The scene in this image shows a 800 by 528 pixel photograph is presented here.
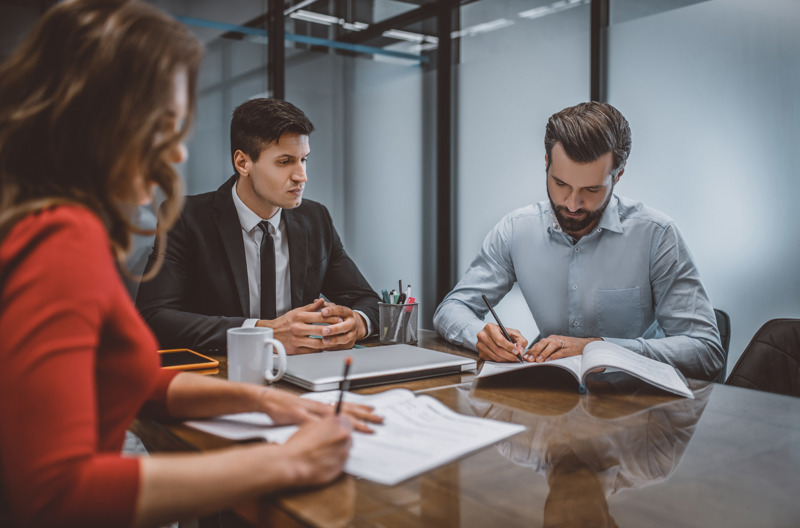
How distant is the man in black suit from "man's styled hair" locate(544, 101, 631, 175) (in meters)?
0.80

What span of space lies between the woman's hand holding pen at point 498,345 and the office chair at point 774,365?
0.62 m

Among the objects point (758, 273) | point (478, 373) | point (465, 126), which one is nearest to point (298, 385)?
point (478, 373)

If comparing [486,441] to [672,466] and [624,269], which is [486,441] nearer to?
[672,466]

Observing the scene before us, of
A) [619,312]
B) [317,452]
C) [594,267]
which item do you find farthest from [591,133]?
[317,452]

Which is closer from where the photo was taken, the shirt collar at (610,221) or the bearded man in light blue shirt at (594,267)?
the bearded man in light blue shirt at (594,267)

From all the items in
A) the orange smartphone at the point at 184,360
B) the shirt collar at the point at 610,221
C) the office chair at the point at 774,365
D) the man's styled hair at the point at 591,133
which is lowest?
the office chair at the point at 774,365

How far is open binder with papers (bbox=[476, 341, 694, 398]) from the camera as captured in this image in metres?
1.18

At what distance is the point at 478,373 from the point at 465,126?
2.89m

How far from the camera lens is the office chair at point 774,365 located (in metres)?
1.64

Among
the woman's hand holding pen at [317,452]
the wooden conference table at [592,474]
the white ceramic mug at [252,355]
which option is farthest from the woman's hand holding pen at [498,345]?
the woman's hand holding pen at [317,452]

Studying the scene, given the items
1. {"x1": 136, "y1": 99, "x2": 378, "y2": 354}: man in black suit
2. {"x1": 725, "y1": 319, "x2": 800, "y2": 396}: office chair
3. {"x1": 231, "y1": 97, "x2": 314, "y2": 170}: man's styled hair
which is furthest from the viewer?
{"x1": 231, "y1": 97, "x2": 314, "y2": 170}: man's styled hair

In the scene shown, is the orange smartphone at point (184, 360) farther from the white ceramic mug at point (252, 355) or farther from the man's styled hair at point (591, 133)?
the man's styled hair at point (591, 133)

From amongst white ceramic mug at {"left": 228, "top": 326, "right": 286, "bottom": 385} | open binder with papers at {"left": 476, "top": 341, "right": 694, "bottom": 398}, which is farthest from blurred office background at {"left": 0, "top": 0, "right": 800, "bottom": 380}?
white ceramic mug at {"left": 228, "top": 326, "right": 286, "bottom": 385}

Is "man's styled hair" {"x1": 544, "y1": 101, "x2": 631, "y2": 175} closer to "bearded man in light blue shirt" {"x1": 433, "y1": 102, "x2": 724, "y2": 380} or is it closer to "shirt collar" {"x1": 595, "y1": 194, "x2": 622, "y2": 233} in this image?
"bearded man in light blue shirt" {"x1": 433, "y1": 102, "x2": 724, "y2": 380}
